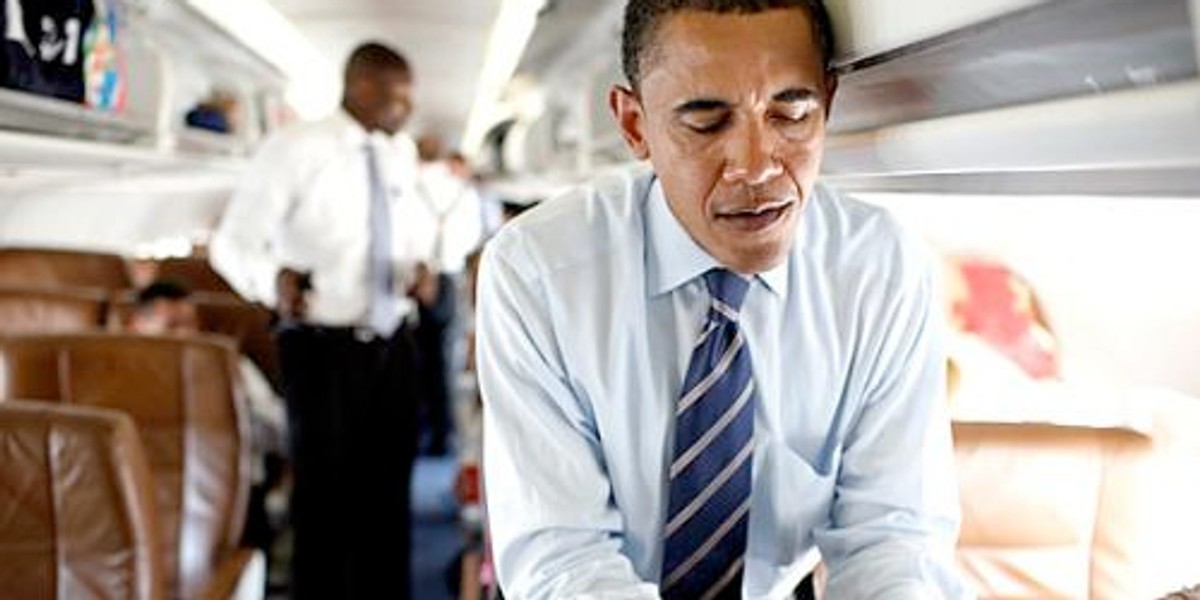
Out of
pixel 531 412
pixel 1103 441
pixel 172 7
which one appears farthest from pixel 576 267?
pixel 172 7

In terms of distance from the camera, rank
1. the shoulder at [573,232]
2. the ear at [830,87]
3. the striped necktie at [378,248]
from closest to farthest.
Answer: the ear at [830,87]
the shoulder at [573,232]
the striped necktie at [378,248]

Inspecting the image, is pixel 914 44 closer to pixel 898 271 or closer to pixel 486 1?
pixel 898 271

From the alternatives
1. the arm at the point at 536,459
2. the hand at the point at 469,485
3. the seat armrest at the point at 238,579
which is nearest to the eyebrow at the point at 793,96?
the arm at the point at 536,459

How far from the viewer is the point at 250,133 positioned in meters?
9.00

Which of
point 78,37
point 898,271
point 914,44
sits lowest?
point 898,271

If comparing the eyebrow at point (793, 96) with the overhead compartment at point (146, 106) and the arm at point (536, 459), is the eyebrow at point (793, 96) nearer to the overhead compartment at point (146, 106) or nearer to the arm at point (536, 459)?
the arm at point (536, 459)

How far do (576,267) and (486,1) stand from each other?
176 inches

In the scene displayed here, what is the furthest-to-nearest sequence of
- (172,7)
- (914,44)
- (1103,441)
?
(172,7) → (1103,441) → (914,44)

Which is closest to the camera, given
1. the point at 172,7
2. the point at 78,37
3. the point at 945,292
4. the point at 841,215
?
the point at 841,215

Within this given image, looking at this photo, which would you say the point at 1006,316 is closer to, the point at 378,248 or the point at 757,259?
the point at 757,259

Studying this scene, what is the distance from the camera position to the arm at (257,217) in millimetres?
3787

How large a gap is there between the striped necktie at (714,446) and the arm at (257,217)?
2.51 meters

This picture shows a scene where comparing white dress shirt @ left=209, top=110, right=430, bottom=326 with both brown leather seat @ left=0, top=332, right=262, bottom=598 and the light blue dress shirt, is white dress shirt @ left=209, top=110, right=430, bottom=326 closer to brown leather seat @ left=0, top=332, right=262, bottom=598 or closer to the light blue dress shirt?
brown leather seat @ left=0, top=332, right=262, bottom=598

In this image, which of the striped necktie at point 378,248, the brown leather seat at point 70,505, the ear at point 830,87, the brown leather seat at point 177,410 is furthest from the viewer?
the striped necktie at point 378,248
